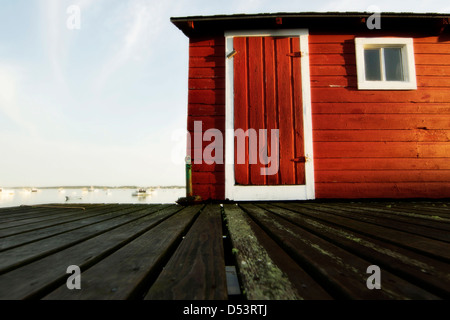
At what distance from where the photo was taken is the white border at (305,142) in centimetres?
400

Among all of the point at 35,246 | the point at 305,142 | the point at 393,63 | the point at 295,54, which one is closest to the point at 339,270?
the point at 35,246

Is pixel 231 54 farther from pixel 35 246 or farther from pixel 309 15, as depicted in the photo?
pixel 35 246

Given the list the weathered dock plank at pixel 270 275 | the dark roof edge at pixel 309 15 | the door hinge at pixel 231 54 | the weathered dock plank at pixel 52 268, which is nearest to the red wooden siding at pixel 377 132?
the dark roof edge at pixel 309 15

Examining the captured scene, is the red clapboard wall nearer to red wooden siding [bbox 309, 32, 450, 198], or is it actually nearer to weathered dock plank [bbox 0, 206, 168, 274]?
red wooden siding [bbox 309, 32, 450, 198]

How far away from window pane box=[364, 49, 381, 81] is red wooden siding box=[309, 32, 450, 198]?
1.44ft

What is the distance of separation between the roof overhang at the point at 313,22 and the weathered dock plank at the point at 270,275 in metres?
4.18

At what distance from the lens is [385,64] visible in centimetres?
451

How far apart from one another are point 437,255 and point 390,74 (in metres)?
4.76

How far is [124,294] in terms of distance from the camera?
0.61 meters

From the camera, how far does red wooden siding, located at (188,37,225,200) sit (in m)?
4.05

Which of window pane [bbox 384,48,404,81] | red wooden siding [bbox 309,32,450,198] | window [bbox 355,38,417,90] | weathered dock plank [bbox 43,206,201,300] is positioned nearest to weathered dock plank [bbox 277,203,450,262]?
weathered dock plank [bbox 43,206,201,300]

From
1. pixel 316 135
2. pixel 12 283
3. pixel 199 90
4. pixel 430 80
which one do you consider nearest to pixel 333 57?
pixel 316 135

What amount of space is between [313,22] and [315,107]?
161cm
